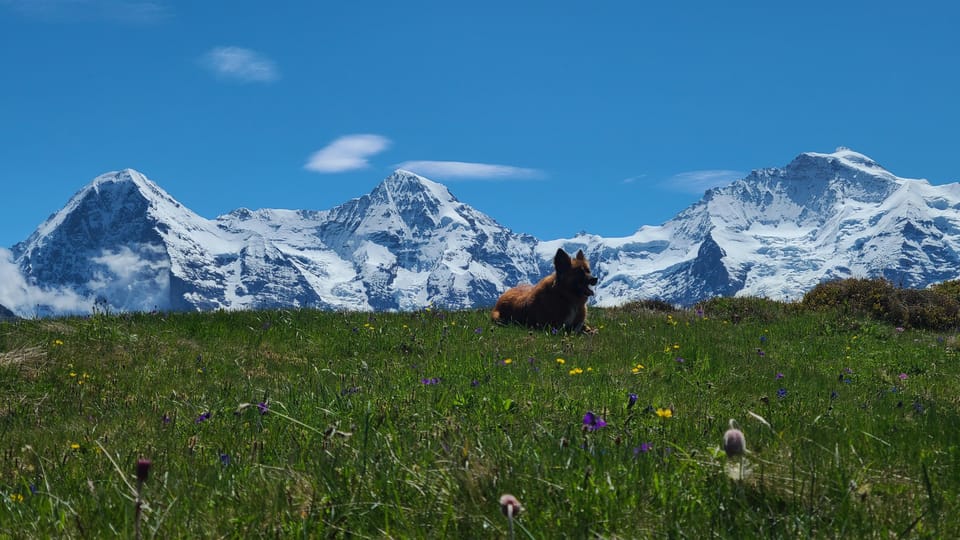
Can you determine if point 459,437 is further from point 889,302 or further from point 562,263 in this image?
point 889,302

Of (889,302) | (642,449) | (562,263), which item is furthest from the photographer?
(889,302)

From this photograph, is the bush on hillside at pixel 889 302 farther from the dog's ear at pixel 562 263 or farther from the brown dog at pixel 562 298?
the dog's ear at pixel 562 263

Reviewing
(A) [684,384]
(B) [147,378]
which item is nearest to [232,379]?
(B) [147,378]

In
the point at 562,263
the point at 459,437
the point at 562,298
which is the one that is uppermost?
the point at 562,263

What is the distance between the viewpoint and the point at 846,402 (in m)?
8.09

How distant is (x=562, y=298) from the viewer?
16.0 meters

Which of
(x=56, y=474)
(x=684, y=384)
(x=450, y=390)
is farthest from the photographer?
(x=684, y=384)

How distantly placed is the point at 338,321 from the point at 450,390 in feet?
30.4

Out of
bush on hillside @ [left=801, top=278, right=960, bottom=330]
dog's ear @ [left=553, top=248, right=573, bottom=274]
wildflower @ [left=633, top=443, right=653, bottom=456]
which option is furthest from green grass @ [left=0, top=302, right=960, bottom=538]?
bush on hillside @ [left=801, top=278, right=960, bottom=330]

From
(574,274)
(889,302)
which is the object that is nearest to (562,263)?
(574,274)

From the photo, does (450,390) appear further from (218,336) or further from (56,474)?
(218,336)

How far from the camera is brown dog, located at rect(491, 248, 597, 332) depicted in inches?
624

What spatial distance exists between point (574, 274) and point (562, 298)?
0.59 meters

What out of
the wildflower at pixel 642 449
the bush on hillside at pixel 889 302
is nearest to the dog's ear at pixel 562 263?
the bush on hillside at pixel 889 302
